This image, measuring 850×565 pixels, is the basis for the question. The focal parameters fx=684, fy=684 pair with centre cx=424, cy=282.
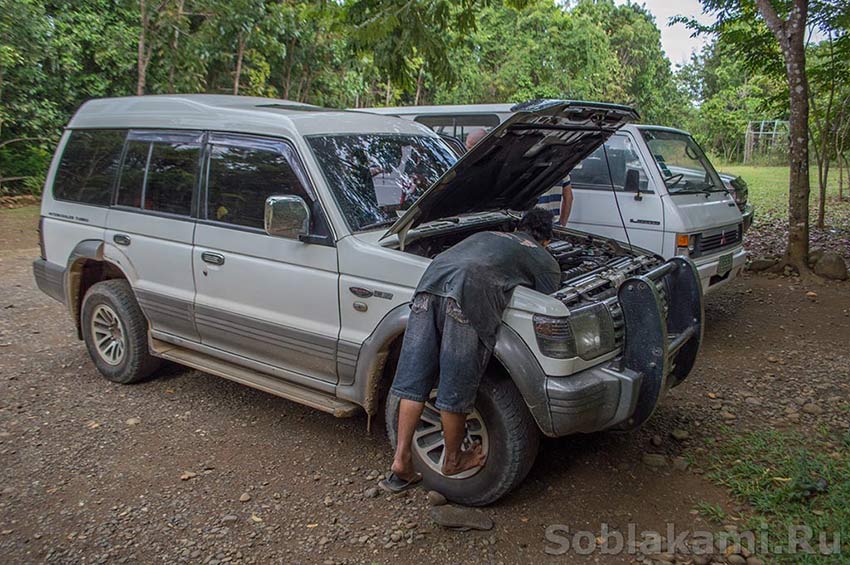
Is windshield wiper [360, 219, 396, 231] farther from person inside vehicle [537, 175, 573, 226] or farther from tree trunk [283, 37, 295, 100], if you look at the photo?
tree trunk [283, 37, 295, 100]

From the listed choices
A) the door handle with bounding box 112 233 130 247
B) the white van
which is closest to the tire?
the door handle with bounding box 112 233 130 247

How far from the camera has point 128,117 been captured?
16.9 feet

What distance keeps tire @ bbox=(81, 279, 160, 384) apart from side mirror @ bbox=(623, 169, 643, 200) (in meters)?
4.58

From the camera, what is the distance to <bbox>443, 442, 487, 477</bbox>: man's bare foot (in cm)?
353

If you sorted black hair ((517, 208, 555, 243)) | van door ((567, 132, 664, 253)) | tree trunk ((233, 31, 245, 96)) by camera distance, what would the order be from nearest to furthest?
black hair ((517, 208, 555, 243)) < van door ((567, 132, 664, 253)) < tree trunk ((233, 31, 245, 96))

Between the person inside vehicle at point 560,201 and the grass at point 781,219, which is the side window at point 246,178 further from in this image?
the grass at point 781,219

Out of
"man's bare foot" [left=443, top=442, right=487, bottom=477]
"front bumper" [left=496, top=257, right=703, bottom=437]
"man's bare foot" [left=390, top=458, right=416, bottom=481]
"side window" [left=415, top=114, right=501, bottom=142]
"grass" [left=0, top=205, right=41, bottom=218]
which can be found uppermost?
"side window" [left=415, top=114, right=501, bottom=142]

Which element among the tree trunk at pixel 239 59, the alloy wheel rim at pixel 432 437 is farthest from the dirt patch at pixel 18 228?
the alloy wheel rim at pixel 432 437

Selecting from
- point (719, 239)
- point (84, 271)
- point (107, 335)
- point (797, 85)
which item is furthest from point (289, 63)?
point (719, 239)

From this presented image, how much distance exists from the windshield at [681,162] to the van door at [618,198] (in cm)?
25

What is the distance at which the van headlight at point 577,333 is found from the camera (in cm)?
328

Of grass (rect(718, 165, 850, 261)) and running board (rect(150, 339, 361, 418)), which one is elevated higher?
grass (rect(718, 165, 850, 261))

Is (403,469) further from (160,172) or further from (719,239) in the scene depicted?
(719,239)

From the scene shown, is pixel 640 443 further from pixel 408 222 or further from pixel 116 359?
pixel 116 359
